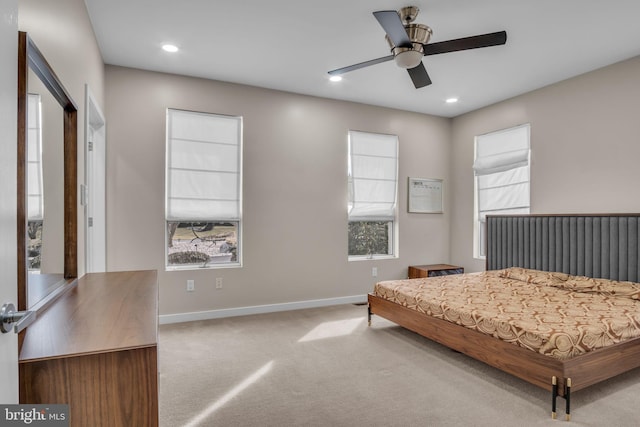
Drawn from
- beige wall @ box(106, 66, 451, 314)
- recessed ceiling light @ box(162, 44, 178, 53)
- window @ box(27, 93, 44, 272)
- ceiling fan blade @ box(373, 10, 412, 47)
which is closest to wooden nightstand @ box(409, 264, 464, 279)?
beige wall @ box(106, 66, 451, 314)

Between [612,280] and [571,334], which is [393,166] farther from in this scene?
[571,334]

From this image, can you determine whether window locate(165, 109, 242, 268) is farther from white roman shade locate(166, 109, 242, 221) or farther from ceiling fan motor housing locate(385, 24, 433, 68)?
ceiling fan motor housing locate(385, 24, 433, 68)

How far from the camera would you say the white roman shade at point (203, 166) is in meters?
4.02

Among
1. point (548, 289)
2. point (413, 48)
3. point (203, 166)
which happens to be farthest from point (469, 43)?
point (203, 166)

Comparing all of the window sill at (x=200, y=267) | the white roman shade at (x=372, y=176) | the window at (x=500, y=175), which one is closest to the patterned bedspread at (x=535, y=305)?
the window at (x=500, y=175)

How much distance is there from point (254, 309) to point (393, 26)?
10.8 feet

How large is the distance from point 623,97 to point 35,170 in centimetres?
472

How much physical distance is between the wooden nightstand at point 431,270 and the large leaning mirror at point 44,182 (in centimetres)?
405

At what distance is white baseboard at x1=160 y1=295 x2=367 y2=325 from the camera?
3.97 metres

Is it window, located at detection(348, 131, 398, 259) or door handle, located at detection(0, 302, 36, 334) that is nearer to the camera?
door handle, located at detection(0, 302, 36, 334)

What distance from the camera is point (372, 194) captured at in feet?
16.7

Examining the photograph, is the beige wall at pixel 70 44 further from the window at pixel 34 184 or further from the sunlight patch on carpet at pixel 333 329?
the sunlight patch on carpet at pixel 333 329

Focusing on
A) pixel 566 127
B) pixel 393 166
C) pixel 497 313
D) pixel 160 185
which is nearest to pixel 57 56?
pixel 160 185

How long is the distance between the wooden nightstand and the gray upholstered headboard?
1.75 ft
